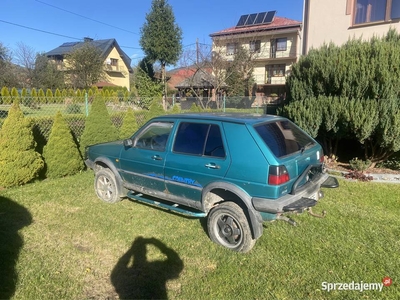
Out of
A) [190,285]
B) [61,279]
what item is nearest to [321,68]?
[190,285]

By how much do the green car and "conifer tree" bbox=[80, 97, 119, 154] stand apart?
3.05 metres

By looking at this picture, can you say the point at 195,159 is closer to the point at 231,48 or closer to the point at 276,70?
the point at 231,48

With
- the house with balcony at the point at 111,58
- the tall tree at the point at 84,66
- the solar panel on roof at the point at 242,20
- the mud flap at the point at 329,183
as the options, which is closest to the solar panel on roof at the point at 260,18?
the solar panel on roof at the point at 242,20

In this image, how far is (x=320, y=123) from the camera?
6715mm

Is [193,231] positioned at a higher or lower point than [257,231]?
lower

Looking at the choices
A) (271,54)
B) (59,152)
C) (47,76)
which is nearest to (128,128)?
(59,152)

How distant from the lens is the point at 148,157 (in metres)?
4.13

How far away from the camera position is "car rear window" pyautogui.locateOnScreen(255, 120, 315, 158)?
3.22 metres

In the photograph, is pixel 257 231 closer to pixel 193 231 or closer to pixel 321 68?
pixel 193 231

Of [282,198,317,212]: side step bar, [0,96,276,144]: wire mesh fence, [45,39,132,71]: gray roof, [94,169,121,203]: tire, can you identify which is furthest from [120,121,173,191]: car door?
[45,39,132,71]: gray roof

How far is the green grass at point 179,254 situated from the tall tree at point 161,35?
22.2 meters

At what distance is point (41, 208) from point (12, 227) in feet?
2.38

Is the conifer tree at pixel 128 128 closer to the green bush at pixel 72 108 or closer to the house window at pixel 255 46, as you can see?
the green bush at pixel 72 108

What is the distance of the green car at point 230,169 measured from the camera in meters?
3.08
